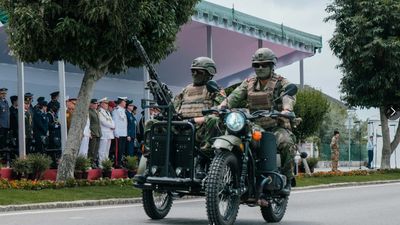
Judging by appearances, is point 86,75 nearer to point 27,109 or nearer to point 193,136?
point 27,109

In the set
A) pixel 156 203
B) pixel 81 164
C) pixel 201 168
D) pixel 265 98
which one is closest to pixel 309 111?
pixel 81 164

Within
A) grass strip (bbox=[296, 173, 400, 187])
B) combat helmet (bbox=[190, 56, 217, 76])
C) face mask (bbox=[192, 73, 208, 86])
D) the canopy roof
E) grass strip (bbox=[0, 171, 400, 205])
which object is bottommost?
grass strip (bbox=[296, 173, 400, 187])

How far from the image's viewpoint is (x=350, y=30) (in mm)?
33938

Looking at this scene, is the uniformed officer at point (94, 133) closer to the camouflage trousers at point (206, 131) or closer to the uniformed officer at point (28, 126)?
the uniformed officer at point (28, 126)

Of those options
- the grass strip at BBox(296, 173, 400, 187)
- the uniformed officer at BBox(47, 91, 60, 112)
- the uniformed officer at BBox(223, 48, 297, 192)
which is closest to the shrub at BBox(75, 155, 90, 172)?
the uniformed officer at BBox(47, 91, 60, 112)

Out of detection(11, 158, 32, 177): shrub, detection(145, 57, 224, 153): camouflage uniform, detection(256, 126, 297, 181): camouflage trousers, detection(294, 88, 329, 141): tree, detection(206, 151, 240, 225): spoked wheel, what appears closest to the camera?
detection(206, 151, 240, 225): spoked wheel

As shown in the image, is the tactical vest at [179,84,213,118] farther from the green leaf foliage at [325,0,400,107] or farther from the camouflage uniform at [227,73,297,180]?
the green leaf foliage at [325,0,400,107]

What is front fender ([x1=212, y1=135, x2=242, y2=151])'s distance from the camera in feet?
29.1

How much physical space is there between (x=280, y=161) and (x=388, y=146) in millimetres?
25276

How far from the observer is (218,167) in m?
8.76

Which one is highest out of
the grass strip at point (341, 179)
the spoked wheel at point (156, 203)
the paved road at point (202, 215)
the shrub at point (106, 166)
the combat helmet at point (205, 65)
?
the combat helmet at point (205, 65)

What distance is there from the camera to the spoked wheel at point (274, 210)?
10.3 metres

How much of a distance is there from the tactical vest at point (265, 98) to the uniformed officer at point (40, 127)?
10743 mm

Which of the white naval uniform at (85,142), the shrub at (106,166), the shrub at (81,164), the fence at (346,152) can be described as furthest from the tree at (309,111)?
the fence at (346,152)
